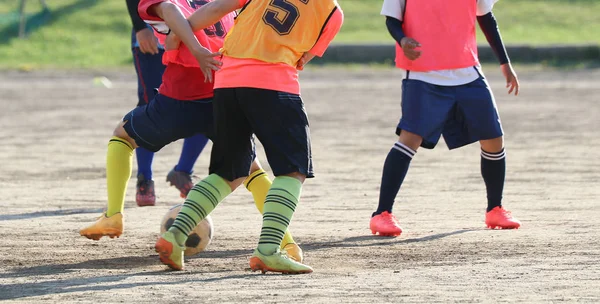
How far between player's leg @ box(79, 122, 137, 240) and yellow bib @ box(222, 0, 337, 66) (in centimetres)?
99

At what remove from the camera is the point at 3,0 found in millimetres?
35156

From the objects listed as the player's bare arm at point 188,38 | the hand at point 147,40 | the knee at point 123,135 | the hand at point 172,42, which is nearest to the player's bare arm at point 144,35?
the hand at point 147,40

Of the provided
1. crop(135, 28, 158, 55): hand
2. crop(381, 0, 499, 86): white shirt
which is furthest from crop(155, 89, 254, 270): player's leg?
crop(381, 0, 499, 86): white shirt

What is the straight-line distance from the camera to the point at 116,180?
6.28 meters

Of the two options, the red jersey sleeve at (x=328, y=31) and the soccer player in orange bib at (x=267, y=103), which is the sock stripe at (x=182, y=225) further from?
the red jersey sleeve at (x=328, y=31)

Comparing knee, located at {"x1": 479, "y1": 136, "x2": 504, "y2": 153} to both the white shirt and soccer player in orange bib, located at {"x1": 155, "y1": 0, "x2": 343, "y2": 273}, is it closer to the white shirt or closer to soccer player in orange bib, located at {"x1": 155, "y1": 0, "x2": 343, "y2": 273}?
the white shirt

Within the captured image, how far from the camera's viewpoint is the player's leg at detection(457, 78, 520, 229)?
6.95 metres

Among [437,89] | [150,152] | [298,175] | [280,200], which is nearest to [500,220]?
[437,89]

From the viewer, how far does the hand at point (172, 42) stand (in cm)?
581

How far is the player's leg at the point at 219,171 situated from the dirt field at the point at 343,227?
0.17m

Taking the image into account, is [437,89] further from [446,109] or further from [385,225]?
[385,225]

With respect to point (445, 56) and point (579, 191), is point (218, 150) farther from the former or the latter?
point (579, 191)

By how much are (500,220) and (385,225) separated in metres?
0.74

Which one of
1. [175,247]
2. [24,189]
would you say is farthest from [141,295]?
[24,189]
